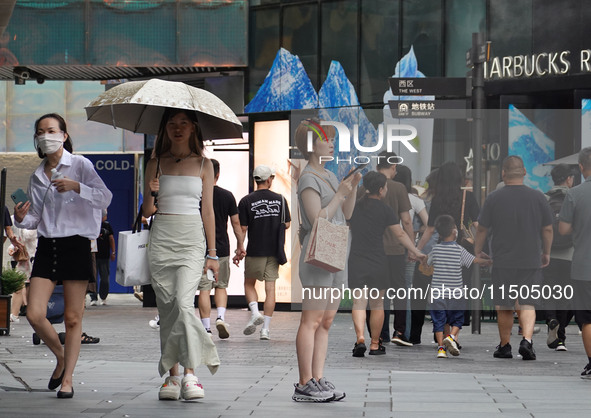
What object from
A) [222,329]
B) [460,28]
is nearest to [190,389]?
[222,329]

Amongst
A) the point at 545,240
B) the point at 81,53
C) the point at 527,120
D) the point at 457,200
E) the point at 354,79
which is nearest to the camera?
the point at 545,240

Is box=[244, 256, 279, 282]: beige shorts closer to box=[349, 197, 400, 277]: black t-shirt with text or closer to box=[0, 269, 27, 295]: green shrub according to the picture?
box=[349, 197, 400, 277]: black t-shirt with text

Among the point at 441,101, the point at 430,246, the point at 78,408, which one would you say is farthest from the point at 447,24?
the point at 78,408

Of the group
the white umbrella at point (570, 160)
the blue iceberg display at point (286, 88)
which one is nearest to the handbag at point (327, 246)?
the white umbrella at point (570, 160)

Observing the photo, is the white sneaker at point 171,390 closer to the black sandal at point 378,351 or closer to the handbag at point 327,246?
the handbag at point 327,246

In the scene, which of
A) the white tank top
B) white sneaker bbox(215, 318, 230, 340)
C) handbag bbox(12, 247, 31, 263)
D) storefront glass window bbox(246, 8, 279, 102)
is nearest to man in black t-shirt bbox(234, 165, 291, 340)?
white sneaker bbox(215, 318, 230, 340)

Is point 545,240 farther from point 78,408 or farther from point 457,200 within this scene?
point 78,408

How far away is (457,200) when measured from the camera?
11.8 m

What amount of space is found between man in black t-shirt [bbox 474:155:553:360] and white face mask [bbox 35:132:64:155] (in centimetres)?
503

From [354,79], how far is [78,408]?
1194cm

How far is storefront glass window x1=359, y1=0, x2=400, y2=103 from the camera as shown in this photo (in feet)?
57.0

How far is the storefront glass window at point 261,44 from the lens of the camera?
18.3 meters

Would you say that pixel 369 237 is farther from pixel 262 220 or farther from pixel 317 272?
pixel 317 272

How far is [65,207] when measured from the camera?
7.14 meters
